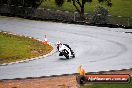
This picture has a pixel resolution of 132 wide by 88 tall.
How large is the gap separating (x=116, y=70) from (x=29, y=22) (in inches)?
895

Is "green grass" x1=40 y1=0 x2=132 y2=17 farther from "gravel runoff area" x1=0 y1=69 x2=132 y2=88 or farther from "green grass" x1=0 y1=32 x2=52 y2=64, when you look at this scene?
"gravel runoff area" x1=0 y1=69 x2=132 y2=88

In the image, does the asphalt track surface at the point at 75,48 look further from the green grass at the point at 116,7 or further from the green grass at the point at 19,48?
the green grass at the point at 116,7

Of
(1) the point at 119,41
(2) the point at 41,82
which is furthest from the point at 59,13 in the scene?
(2) the point at 41,82

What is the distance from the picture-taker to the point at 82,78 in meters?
19.7

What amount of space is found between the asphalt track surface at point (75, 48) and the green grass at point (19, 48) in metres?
1.49

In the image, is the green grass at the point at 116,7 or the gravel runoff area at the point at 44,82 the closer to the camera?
the gravel runoff area at the point at 44,82

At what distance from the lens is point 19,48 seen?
101ft

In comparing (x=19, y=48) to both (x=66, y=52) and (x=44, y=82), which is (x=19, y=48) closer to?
(x=66, y=52)

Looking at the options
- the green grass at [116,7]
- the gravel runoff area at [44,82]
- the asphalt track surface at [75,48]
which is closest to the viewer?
the gravel runoff area at [44,82]

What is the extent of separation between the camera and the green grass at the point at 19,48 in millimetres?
27734

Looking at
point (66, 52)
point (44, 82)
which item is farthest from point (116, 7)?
point (44, 82)

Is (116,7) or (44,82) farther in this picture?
(116,7)

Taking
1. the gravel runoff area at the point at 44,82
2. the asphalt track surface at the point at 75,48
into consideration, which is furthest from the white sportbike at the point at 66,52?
the gravel runoff area at the point at 44,82

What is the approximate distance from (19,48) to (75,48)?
4.40 m
